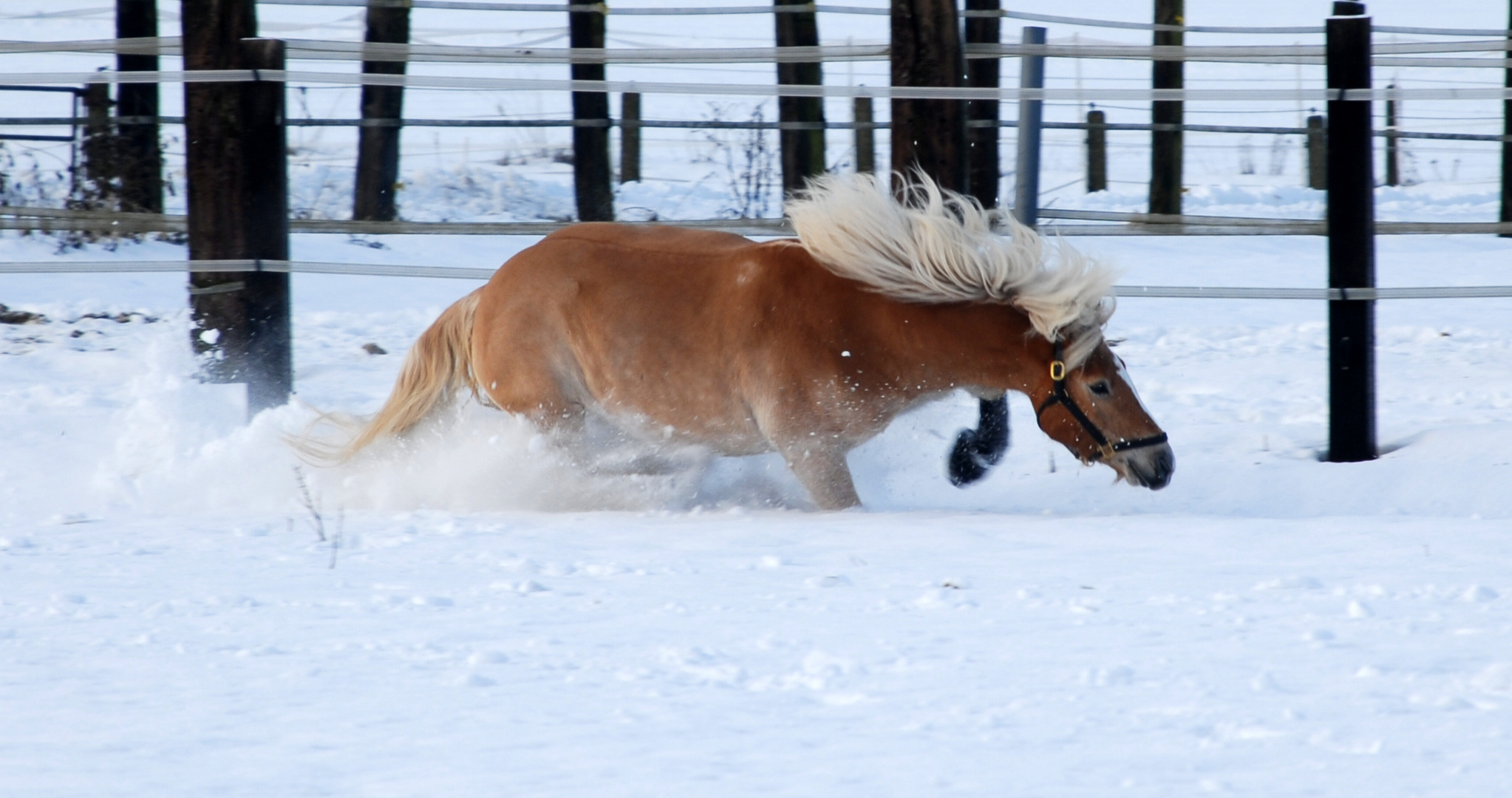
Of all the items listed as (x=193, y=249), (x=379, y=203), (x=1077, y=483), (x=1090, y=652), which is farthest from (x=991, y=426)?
(x=379, y=203)

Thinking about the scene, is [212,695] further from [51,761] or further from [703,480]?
[703,480]

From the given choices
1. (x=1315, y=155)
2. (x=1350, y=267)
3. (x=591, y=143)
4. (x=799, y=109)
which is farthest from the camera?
(x=1315, y=155)

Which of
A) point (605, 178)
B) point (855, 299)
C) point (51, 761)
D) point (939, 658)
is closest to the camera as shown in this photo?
point (51, 761)

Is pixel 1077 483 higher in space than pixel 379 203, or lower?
lower

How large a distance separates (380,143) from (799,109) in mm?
3234

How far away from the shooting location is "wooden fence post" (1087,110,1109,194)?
42.5ft

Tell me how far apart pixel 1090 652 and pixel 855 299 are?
1.76 meters

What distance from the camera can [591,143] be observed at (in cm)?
1028

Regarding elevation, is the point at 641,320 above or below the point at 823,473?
above

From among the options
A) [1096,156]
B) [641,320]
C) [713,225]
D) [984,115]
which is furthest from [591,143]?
[641,320]

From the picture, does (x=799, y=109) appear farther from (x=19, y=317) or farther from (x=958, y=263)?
(x=958, y=263)

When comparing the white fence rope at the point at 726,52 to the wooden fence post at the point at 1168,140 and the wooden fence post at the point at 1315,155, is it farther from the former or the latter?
the wooden fence post at the point at 1315,155

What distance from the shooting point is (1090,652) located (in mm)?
2148

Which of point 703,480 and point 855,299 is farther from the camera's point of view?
point 703,480
